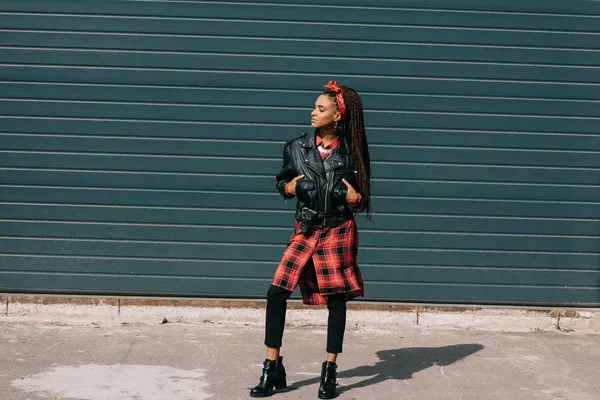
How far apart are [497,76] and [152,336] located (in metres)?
3.36

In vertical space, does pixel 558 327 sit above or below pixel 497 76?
A: below

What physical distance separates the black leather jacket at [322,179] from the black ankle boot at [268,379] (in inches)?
35.3

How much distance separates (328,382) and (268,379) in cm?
36

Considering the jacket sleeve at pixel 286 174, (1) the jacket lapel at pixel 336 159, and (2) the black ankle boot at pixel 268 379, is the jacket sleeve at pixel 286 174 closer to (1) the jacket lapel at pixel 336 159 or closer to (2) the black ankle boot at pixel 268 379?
(1) the jacket lapel at pixel 336 159

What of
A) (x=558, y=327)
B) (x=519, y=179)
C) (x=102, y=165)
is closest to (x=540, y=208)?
(x=519, y=179)

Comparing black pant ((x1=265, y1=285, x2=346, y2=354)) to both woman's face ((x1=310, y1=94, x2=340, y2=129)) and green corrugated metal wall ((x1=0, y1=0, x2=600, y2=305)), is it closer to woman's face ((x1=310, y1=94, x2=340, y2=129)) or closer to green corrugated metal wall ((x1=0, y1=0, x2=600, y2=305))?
woman's face ((x1=310, y1=94, x2=340, y2=129))

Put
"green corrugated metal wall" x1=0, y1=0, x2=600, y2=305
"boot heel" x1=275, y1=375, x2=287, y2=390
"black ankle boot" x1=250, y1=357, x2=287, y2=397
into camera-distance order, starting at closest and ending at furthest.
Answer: "black ankle boot" x1=250, y1=357, x2=287, y2=397 < "boot heel" x1=275, y1=375, x2=287, y2=390 < "green corrugated metal wall" x1=0, y1=0, x2=600, y2=305

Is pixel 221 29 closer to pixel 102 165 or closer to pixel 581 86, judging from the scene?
pixel 102 165

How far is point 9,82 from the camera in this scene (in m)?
8.39

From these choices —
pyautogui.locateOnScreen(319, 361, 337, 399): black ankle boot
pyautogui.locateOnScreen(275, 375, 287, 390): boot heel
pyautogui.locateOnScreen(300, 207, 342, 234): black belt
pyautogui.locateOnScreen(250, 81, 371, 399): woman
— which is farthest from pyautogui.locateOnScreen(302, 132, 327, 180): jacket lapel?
pyautogui.locateOnScreen(275, 375, 287, 390): boot heel

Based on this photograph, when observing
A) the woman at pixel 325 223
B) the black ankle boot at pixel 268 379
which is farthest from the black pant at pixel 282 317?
the black ankle boot at pixel 268 379

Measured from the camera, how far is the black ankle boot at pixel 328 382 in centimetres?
646

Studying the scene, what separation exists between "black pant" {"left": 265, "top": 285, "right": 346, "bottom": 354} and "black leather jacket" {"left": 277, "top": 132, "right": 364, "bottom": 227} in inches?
18.2

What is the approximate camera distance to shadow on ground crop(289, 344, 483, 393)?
6.96 m
